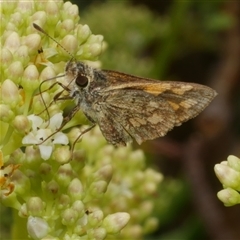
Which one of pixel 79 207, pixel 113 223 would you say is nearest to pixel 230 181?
pixel 113 223

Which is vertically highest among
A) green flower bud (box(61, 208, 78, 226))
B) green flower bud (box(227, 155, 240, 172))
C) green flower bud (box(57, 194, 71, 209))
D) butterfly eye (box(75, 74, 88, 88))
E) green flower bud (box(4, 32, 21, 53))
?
green flower bud (box(4, 32, 21, 53))

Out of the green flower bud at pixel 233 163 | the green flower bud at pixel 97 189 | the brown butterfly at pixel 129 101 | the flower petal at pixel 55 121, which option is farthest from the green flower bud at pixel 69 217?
the green flower bud at pixel 233 163

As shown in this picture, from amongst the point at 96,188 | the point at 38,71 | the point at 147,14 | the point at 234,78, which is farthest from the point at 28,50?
the point at 234,78

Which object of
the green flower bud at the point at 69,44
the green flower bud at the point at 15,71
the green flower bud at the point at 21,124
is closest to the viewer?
the green flower bud at the point at 21,124

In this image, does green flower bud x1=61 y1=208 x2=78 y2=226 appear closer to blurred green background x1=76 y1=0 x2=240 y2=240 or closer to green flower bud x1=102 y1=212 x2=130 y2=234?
green flower bud x1=102 y1=212 x2=130 y2=234

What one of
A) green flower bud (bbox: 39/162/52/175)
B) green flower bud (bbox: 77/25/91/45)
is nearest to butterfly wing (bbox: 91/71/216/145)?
green flower bud (bbox: 77/25/91/45)

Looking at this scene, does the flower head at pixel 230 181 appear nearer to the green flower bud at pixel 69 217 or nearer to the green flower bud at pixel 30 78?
the green flower bud at pixel 69 217
